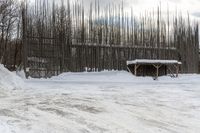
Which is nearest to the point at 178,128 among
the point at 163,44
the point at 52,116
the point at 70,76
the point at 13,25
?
the point at 52,116

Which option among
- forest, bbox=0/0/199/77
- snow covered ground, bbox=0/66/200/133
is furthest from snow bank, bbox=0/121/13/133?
forest, bbox=0/0/199/77

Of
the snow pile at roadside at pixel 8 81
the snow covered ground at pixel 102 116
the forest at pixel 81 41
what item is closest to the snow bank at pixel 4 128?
the snow covered ground at pixel 102 116

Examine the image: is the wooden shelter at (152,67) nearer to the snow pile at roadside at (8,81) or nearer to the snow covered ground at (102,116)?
the snow pile at roadside at (8,81)

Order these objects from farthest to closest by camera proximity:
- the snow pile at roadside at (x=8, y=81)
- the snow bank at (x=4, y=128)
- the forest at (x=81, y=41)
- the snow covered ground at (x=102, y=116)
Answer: the forest at (x=81, y=41)
the snow pile at roadside at (x=8, y=81)
the snow covered ground at (x=102, y=116)
the snow bank at (x=4, y=128)

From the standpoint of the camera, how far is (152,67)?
2589cm

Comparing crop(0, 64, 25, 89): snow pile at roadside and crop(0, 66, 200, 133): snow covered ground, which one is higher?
crop(0, 64, 25, 89): snow pile at roadside

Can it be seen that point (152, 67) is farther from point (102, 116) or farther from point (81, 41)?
point (102, 116)

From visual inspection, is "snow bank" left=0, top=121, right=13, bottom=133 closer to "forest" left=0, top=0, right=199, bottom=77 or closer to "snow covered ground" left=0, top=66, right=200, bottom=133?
"snow covered ground" left=0, top=66, right=200, bottom=133

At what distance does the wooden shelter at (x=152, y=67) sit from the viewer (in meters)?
24.4

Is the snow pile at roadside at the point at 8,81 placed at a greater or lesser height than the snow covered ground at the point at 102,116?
greater

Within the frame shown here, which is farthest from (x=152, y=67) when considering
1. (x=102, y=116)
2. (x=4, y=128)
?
(x=4, y=128)

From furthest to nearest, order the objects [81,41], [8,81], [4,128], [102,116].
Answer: [81,41] → [8,81] → [102,116] → [4,128]

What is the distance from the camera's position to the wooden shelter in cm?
2439

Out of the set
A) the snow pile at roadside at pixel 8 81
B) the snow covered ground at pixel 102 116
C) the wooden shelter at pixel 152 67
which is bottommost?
the snow covered ground at pixel 102 116
